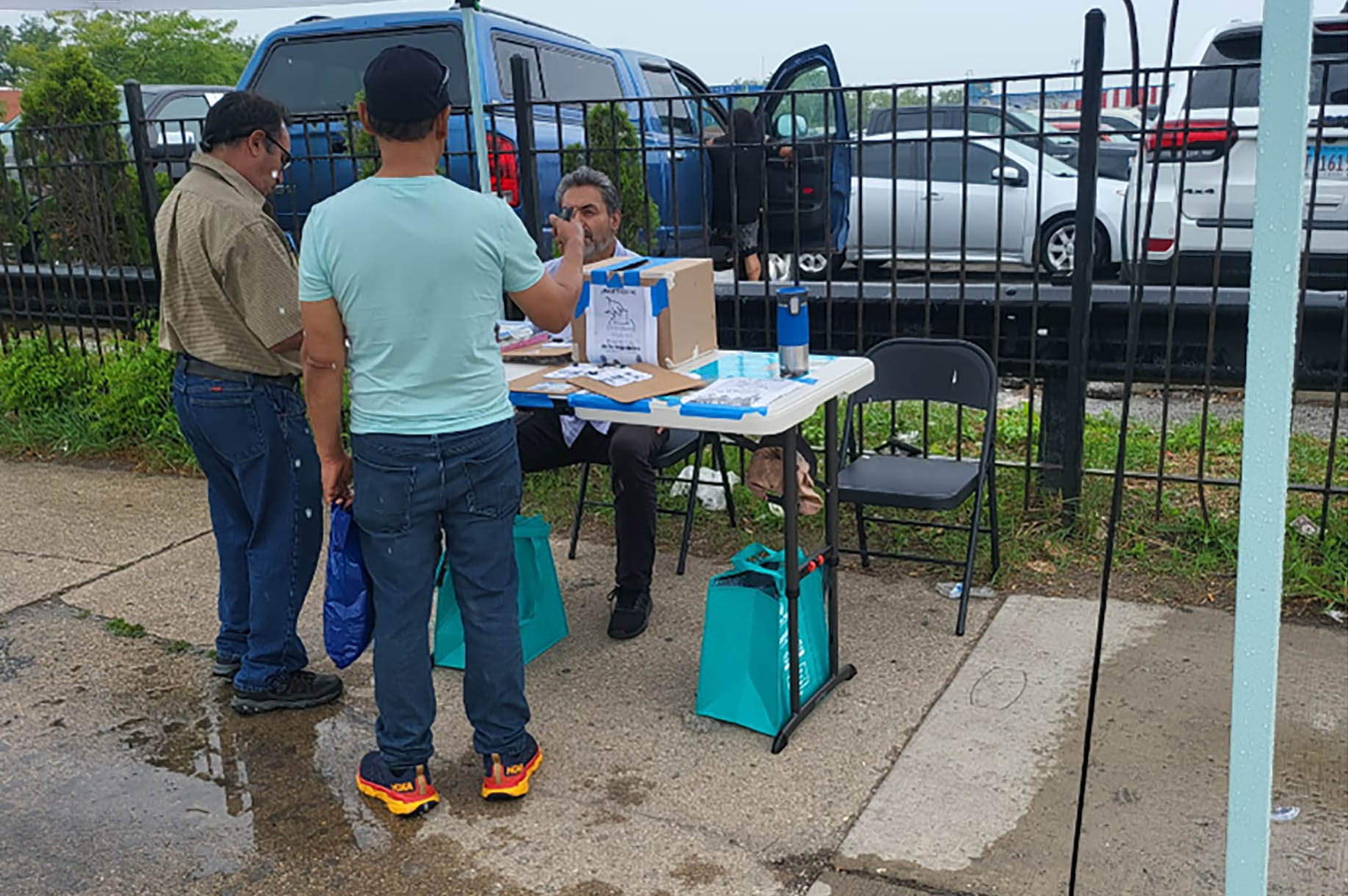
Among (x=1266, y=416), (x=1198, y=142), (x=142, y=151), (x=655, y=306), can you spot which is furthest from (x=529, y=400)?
(x=142, y=151)

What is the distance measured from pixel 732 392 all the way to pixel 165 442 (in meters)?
4.33

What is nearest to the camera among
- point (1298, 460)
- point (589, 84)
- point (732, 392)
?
point (732, 392)

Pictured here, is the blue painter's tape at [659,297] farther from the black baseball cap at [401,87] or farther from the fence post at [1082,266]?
the fence post at [1082,266]

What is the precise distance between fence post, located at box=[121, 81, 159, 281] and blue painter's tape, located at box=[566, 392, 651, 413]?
12.7ft

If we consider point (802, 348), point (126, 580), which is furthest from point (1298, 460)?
point (126, 580)

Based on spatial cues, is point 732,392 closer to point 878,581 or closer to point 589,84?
point 878,581

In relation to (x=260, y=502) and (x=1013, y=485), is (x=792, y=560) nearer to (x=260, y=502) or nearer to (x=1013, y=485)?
(x=260, y=502)

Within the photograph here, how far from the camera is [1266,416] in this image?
151 centimetres

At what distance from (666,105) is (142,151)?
12.9ft

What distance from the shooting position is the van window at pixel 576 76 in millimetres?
7891

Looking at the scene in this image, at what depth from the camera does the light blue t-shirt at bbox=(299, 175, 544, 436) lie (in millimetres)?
2531

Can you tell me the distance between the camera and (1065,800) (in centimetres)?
284

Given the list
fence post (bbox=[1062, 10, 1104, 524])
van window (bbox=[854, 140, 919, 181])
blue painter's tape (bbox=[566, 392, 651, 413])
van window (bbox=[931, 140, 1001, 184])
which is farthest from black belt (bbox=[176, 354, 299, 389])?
van window (bbox=[931, 140, 1001, 184])

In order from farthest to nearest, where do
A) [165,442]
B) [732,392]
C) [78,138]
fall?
[78,138] < [165,442] < [732,392]
